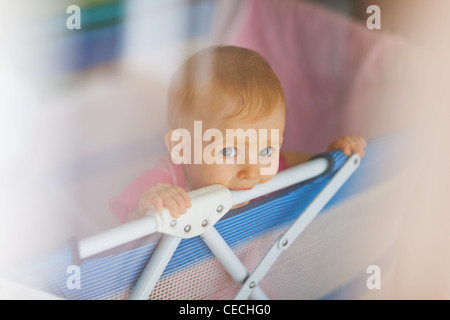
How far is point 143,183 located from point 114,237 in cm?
21

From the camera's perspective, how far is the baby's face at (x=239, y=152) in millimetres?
736

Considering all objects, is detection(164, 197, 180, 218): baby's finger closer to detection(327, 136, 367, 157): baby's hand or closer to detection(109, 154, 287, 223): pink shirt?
detection(109, 154, 287, 223): pink shirt

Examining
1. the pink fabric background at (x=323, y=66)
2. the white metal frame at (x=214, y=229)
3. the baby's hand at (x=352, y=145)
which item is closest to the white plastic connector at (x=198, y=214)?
the white metal frame at (x=214, y=229)

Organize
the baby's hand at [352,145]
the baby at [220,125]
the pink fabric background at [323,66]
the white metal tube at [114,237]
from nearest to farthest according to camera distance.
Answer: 1. the white metal tube at [114,237]
2. the baby at [220,125]
3. the baby's hand at [352,145]
4. the pink fabric background at [323,66]

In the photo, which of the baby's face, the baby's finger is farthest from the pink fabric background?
the baby's finger

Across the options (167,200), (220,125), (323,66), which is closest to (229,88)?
(220,125)

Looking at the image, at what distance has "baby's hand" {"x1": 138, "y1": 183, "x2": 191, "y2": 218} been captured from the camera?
680 millimetres

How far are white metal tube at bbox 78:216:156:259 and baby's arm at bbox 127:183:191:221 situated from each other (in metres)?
0.03

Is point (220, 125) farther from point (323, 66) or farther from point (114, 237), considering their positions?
point (323, 66)

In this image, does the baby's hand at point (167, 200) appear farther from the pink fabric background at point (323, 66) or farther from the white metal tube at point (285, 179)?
the pink fabric background at point (323, 66)

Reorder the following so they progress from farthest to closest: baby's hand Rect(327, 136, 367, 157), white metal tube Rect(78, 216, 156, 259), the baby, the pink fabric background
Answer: the pink fabric background
baby's hand Rect(327, 136, 367, 157)
the baby
white metal tube Rect(78, 216, 156, 259)

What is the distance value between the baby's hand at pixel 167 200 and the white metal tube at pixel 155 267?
0.12 ft

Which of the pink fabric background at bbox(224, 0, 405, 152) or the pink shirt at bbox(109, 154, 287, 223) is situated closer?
the pink shirt at bbox(109, 154, 287, 223)
